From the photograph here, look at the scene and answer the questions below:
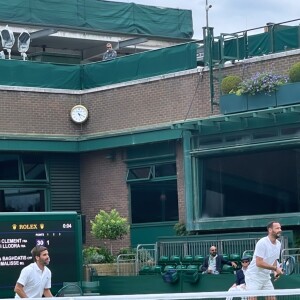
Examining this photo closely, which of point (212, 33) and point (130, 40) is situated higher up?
point (130, 40)

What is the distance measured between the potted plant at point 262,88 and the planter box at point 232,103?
0.17 metres

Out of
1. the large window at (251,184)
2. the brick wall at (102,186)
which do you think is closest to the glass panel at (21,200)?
the brick wall at (102,186)

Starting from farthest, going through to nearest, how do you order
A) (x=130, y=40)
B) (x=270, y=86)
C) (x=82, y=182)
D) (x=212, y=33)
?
(x=130, y=40) → (x=82, y=182) → (x=212, y=33) → (x=270, y=86)

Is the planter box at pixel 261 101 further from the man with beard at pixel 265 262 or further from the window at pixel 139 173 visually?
the man with beard at pixel 265 262

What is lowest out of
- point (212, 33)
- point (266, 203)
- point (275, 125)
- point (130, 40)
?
point (266, 203)

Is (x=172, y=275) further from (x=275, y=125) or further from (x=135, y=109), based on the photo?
(x=135, y=109)

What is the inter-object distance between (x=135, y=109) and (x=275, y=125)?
5227 millimetres

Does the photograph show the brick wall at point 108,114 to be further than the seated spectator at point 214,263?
Yes

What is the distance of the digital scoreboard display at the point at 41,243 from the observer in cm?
2222

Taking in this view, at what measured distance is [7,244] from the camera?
2234 centimetres

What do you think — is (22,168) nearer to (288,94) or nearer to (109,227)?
(109,227)

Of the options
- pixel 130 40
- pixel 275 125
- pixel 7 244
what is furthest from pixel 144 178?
pixel 130 40

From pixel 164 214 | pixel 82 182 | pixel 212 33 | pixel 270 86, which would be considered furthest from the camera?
pixel 82 182

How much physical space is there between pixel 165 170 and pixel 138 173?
1.01 metres
